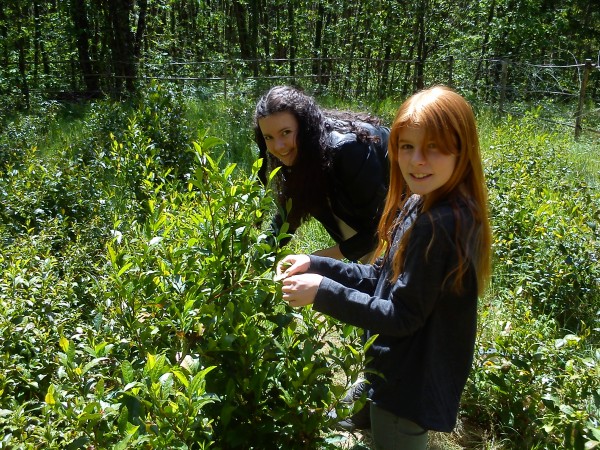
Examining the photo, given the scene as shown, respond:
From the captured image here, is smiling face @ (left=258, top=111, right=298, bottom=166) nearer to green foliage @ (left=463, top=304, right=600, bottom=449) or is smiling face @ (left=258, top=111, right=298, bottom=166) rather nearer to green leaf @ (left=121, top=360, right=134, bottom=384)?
green foliage @ (left=463, top=304, right=600, bottom=449)

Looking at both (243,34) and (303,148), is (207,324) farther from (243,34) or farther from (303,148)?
(243,34)

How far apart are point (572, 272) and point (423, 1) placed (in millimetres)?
13039

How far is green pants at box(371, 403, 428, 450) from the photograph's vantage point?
1.82m

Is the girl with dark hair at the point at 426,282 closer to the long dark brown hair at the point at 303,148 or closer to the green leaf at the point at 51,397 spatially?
the green leaf at the point at 51,397

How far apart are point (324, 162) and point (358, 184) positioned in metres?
0.19

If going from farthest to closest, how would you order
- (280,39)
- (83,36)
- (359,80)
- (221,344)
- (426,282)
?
(280,39)
(359,80)
(83,36)
(426,282)
(221,344)

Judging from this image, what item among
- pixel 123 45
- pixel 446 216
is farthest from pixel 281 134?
pixel 123 45

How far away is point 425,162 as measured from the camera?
1659 mm

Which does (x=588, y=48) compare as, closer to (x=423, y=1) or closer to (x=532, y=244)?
(x=423, y=1)

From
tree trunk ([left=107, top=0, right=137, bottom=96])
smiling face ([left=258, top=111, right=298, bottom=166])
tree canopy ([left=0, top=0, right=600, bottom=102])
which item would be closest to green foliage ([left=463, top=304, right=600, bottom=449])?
smiling face ([left=258, top=111, right=298, bottom=166])

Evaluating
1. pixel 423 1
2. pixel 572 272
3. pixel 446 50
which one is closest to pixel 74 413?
pixel 572 272

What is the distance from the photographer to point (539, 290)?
356 cm

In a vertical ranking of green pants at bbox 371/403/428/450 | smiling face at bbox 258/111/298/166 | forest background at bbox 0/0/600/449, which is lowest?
green pants at bbox 371/403/428/450

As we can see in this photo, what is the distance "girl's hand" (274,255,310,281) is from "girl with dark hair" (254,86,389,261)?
27.2 inches
